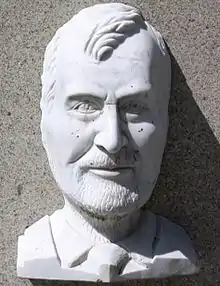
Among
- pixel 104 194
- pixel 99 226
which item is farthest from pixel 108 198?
pixel 99 226

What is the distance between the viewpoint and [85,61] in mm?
1796

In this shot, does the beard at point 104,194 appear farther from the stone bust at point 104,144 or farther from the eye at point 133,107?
the eye at point 133,107

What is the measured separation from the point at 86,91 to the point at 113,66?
71mm

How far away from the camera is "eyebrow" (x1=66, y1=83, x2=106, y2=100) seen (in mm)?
1780

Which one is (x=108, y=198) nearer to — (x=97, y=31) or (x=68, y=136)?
(x=68, y=136)

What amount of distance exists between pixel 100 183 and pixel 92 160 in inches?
1.9

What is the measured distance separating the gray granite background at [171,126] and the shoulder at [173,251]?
9 centimetres

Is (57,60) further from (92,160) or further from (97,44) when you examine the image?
(92,160)

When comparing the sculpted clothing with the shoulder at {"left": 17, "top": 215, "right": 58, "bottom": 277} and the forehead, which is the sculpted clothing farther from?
the forehead

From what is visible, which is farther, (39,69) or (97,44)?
(39,69)

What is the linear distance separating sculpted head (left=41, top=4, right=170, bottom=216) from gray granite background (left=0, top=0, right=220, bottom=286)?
197 millimetres

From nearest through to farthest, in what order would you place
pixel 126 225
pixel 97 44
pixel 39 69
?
pixel 97 44 → pixel 126 225 → pixel 39 69

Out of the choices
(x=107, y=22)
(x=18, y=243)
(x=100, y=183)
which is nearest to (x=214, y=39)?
(x=107, y=22)

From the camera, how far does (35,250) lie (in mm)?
1916
